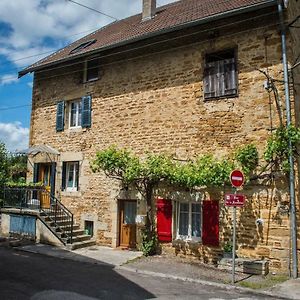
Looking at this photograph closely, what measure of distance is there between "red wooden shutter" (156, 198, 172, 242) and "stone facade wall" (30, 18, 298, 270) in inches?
32.7

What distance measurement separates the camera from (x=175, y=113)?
12.2 m

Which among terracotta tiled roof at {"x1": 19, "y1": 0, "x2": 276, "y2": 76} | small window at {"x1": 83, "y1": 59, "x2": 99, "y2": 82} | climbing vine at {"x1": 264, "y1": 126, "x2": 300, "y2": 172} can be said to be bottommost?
climbing vine at {"x1": 264, "y1": 126, "x2": 300, "y2": 172}

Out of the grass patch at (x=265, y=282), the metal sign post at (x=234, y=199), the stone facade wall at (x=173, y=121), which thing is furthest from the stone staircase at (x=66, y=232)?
the grass patch at (x=265, y=282)

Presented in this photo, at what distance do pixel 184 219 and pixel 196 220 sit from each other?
417 millimetres

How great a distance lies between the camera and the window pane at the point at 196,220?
11.5 meters

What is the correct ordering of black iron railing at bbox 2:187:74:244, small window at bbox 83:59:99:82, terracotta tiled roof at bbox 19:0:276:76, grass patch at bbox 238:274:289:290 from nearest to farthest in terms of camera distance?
grass patch at bbox 238:274:289:290 < terracotta tiled roof at bbox 19:0:276:76 < black iron railing at bbox 2:187:74:244 < small window at bbox 83:59:99:82

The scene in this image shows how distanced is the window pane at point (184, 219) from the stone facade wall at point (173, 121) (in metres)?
0.71

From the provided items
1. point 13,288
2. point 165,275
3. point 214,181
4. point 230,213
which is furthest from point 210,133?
point 13,288

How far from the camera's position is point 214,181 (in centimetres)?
1055

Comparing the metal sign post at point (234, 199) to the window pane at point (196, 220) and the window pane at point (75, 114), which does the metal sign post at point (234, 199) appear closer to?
the window pane at point (196, 220)

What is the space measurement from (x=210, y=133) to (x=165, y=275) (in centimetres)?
436

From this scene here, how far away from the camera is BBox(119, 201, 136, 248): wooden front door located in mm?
13023


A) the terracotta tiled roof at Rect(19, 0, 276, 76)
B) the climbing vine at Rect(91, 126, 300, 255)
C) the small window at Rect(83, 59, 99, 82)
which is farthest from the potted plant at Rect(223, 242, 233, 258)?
the small window at Rect(83, 59, 99, 82)

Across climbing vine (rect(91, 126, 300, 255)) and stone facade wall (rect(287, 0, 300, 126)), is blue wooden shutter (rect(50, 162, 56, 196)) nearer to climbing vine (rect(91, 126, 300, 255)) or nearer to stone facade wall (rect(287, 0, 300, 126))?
climbing vine (rect(91, 126, 300, 255))
